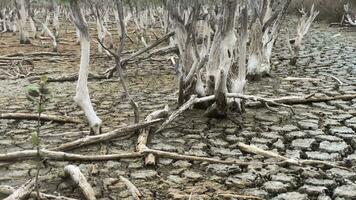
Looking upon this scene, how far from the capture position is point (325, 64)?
471 inches

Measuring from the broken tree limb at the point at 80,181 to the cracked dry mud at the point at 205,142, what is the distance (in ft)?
0.33

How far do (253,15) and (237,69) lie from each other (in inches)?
114

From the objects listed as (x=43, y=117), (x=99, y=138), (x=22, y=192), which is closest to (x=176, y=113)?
(x=99, y=138)

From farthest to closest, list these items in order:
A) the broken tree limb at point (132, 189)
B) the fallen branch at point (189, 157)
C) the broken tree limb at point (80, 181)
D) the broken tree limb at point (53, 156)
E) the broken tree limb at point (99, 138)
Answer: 1. the broken tree limb at point (99, 138)
2. the fallen branch at point (189, 157)
3. the broken tree limb at point (53, 156)
4. the broken tree limb at point (132, 189)
5. the broken tree limb at point (80, 181)

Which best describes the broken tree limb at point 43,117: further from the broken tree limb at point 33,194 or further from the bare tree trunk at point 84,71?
the broken tree limb at point 33,194

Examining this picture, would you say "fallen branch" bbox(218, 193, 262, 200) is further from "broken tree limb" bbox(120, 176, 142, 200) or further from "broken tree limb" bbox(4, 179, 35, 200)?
"broken tree limb" bbox(4, 179, 35, 200)

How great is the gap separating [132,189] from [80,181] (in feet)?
1.51

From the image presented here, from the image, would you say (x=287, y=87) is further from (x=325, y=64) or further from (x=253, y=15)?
(x=325, y=64)

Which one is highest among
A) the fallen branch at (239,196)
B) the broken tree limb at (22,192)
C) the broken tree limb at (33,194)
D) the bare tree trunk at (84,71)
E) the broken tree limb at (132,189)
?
the bare tree trunk at (84,71)

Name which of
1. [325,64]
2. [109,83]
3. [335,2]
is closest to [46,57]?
[109,83]

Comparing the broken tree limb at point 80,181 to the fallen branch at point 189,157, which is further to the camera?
the fallen branch at point 189,157

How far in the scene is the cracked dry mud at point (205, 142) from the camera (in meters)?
4.55

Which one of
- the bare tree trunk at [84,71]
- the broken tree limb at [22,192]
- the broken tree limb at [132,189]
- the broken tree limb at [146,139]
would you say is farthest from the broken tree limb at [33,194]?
the bare tree trunk at [84,71]

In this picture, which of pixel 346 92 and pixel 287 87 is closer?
pixel 346 92
